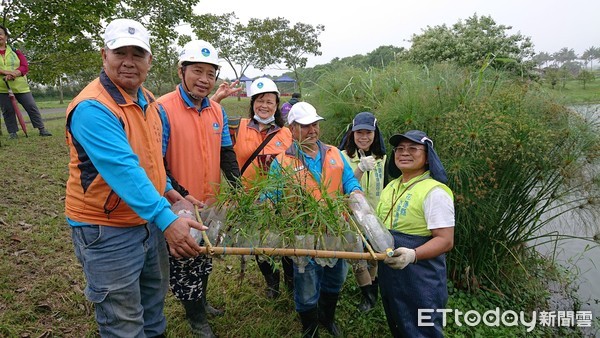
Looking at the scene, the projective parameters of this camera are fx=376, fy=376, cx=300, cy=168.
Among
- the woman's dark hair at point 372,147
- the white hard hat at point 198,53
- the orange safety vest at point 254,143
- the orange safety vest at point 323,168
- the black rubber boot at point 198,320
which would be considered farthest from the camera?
the woman's dark hair at point 372,147

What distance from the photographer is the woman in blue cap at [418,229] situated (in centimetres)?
204

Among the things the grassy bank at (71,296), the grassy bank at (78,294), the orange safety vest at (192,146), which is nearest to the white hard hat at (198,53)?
the orange safety vest at (192,146)

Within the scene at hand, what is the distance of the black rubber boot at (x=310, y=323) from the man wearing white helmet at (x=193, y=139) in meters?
0.73

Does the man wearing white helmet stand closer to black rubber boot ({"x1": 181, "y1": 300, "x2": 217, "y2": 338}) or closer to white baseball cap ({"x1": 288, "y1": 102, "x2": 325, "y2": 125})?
black rubber boot ({"x1": 181, "y1": 300, "x2": 217, "y2": 338})

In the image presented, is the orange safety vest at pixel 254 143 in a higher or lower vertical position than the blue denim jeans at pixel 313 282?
higher

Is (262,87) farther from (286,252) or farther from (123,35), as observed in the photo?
(286,252)

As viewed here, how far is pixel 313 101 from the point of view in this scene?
616 centimetres

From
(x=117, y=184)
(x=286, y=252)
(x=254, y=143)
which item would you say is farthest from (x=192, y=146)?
(x=286, y=252)

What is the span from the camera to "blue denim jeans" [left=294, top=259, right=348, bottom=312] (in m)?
2.44

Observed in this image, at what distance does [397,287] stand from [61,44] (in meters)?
6.62

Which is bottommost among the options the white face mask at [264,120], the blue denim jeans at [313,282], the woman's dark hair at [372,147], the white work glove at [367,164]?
the blue denim jeans at [313,282]

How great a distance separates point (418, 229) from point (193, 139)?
1.47 metres

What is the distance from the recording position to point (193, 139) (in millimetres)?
2383

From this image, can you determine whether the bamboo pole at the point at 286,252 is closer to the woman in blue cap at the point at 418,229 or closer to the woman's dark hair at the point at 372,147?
the woman in blue cap at the point at 418,229
